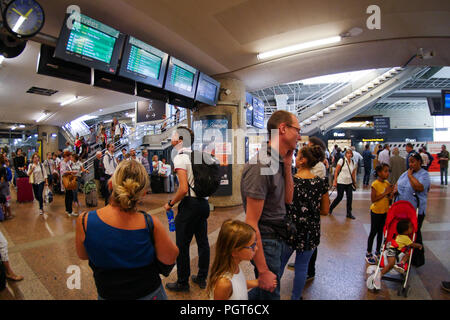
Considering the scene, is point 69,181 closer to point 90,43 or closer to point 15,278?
point 15,278

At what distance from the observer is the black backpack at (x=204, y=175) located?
8.82ft

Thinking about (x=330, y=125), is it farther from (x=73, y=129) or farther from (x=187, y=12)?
(x=73, y=129)

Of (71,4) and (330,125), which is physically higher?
(71,4)

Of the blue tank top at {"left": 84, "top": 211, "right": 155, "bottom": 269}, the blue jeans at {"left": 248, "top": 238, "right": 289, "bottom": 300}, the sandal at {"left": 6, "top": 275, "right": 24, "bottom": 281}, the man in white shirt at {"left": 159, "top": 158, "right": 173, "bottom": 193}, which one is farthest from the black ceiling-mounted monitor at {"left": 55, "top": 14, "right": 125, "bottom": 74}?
the man in white shirt at {"left": 159, "top": 158, "right": 173, "bottom": 193}

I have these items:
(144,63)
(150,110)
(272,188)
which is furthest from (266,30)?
(150,110)

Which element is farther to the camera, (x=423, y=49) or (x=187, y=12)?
(x=423, y=49)

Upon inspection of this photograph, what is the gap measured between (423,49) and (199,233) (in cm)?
632

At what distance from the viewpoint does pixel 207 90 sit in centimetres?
632

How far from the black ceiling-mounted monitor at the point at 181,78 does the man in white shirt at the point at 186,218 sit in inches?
106

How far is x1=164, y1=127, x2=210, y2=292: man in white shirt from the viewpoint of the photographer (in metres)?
2.68

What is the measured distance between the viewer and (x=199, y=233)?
9.36 feet
